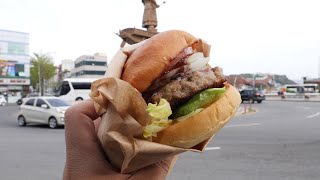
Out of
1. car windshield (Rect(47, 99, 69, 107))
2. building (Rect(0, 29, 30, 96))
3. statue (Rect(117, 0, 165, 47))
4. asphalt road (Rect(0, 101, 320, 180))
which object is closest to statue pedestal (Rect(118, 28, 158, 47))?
statue (Rect(117, 0, 165, 47))

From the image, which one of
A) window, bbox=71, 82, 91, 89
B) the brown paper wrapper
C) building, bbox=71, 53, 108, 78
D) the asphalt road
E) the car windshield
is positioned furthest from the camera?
building, bbox=71, 53, 108, 78

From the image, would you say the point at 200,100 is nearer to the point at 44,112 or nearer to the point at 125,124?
the point at 125,124

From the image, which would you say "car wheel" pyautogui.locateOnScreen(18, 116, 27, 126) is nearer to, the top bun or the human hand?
the human hand

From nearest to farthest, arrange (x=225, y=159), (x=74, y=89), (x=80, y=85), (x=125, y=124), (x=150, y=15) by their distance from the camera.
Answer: (x=125, y=124), (x=225, y=159), (x=150, y=15), (x=74, y=89), (x=80, y=85)

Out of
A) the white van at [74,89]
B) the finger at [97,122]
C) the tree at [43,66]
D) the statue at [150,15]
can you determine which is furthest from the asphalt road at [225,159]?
the tree at [43,66]

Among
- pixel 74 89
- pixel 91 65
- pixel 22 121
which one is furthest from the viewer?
pixel 91 65

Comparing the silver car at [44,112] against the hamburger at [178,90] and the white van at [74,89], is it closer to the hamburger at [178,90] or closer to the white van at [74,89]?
the hamburger at [178,90]

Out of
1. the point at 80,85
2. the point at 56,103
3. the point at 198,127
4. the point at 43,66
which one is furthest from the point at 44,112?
the point at 43,66
